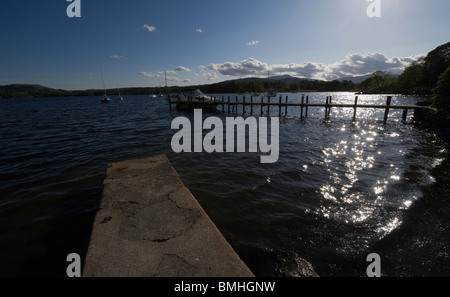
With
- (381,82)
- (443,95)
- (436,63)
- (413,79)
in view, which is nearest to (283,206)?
(443,95)

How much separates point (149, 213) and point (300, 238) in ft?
10.5

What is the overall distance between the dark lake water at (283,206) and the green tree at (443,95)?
3.86 meters

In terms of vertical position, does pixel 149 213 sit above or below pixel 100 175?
above

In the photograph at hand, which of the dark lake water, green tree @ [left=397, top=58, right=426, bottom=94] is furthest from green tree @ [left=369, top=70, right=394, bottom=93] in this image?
the dark lake water

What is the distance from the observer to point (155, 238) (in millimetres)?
3117

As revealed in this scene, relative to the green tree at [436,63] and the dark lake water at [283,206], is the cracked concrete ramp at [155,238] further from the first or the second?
the green tree at [436,63]

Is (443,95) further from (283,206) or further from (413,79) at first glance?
(413,79)

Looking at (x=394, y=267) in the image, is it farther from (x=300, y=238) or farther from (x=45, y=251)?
(x=45, y=251)

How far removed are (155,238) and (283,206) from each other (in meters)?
3.60

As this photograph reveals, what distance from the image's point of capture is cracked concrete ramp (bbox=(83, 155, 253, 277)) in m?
2.53

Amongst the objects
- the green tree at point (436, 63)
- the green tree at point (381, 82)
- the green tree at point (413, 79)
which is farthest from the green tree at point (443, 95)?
the green tree at point (381, 82)
